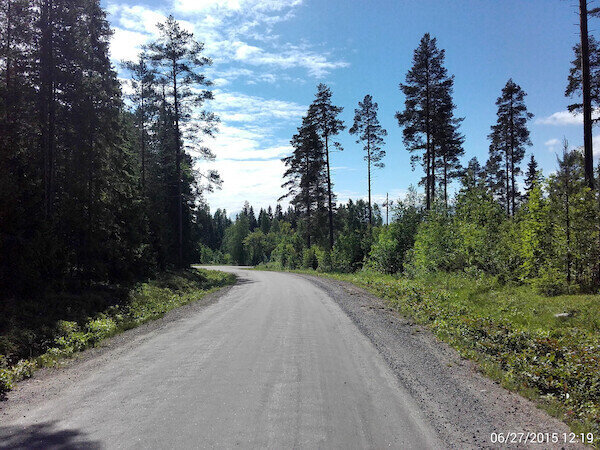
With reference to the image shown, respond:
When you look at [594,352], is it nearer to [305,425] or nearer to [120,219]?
[305,425]

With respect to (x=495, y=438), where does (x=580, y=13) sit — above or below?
above

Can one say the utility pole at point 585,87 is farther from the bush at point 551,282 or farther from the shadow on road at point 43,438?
the shadow on road at point 43,438

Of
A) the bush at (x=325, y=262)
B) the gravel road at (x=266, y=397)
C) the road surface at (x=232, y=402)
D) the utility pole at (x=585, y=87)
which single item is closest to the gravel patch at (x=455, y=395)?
the gravel road at (x=266, y=397)

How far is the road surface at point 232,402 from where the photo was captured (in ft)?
12.5

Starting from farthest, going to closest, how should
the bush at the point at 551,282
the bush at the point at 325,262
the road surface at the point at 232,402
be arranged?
the bush at the point at 325,262
the bush at the point at 551,282
the road surface at the point at 232,402

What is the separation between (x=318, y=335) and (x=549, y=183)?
919 cm

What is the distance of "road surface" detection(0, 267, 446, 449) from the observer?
381 centimetres

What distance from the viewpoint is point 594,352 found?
622cm

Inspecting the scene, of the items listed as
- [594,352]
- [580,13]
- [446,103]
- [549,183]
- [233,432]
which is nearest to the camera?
[233,432]

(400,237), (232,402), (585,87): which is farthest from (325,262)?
(232,402)

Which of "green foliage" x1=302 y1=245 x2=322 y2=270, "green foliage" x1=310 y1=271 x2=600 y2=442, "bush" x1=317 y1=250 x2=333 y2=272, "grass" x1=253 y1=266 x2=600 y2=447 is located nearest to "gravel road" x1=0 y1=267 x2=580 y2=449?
"grass" x1=253 y1=266 x2=600 y2=447

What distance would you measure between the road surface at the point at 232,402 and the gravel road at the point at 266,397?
0.07ft

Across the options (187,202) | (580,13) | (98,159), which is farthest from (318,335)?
(187,202)

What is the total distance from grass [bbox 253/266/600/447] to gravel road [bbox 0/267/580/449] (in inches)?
15.5
